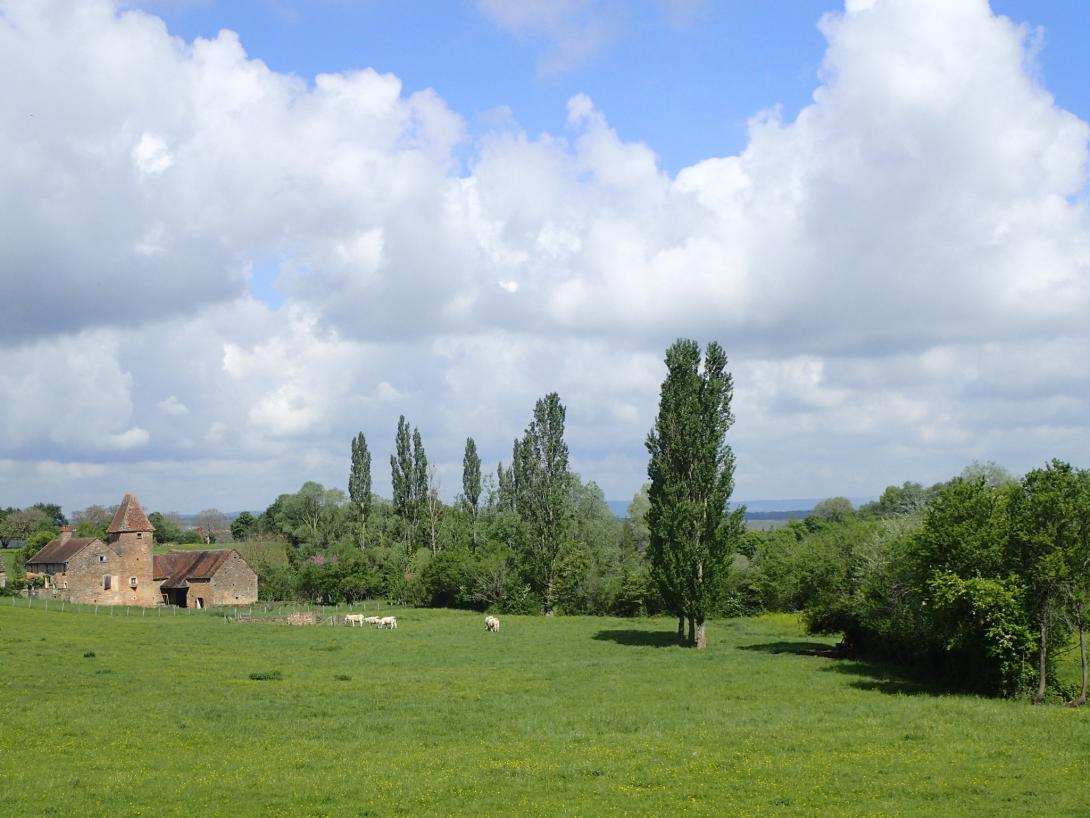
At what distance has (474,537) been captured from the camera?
97.7 m

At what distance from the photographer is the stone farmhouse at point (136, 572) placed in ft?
258

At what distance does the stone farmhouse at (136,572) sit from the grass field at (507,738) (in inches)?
1509

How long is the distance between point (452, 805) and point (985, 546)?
80.3 ft

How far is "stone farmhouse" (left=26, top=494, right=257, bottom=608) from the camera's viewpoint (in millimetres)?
78688

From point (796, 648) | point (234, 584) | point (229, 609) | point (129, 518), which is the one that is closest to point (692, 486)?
point (796, 648)

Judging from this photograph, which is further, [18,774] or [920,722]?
[920,722]

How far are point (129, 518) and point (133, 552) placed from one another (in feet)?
10.7

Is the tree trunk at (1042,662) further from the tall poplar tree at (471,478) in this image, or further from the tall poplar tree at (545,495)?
the tall poplar tree at (471,478)

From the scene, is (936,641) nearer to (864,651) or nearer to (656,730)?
(864,651)

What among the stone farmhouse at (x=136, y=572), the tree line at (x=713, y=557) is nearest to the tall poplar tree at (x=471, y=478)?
the tree line at (x=713, y=557)

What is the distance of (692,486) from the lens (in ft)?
168

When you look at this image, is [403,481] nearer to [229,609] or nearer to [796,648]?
[229,609]

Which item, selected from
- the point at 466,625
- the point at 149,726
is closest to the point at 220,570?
the point at 466,625

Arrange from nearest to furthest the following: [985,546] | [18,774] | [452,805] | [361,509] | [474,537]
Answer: [452,805] < [18,774] < [985,546] < [474,537] < [361,509]
